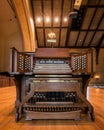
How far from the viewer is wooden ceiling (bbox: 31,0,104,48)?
468 inches

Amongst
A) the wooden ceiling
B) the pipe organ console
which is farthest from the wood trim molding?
the pipe organ console

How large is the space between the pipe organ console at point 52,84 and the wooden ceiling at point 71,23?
8902 millimetres

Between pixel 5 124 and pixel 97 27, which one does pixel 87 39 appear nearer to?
pixel 97 27

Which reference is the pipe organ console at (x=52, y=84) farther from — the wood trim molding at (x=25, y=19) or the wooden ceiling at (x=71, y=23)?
the wooden ceiling at (x=71, y=23)

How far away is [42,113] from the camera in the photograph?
105 inches

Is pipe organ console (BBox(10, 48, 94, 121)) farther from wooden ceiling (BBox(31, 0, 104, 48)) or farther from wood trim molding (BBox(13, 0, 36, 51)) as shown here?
wooden ceiling (BBox(31, 0, 104, 48))

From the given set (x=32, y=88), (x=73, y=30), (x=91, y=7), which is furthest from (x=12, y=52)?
(x=73, y=30)

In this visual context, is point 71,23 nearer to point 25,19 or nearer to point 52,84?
point 25,19

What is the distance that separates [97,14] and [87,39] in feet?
12.6

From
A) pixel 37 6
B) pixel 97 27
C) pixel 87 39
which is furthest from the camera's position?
pixel 87 39

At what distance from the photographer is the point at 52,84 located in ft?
8.98

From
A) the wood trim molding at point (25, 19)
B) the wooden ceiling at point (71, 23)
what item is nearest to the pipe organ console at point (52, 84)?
the wood trim molding at point (25, 19)

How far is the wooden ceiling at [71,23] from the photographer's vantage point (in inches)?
468

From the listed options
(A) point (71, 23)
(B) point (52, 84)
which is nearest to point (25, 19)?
(A) point (71, 23)
